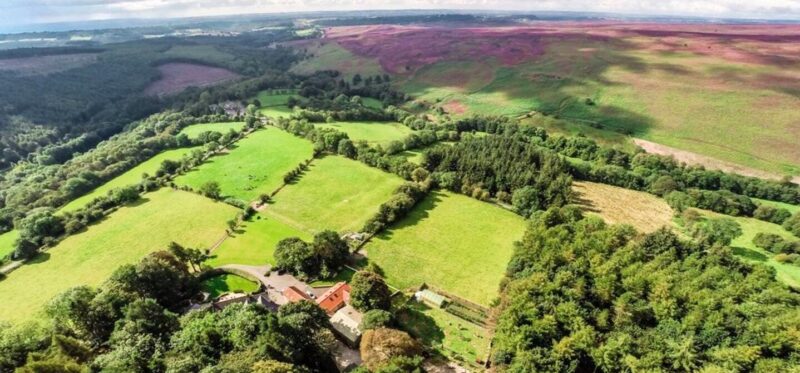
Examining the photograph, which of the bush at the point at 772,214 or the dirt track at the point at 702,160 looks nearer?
the bush at the point at 772,214

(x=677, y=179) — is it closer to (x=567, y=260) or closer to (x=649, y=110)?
(x=649, y=110)

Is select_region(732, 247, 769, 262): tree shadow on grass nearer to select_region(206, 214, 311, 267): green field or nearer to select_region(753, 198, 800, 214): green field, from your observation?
select_region(753, 198, 800, 214): green field

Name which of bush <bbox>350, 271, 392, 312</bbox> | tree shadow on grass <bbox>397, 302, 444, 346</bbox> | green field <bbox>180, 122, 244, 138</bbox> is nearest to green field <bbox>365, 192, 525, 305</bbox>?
tree shadow on grass <bbox>397, 302, 444, 346</bbox>

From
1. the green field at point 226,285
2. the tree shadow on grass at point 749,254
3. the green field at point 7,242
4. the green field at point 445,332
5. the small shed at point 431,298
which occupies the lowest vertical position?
the green field at point 445,332

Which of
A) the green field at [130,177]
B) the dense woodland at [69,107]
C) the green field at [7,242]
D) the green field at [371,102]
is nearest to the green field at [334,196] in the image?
the green field at [130,177]

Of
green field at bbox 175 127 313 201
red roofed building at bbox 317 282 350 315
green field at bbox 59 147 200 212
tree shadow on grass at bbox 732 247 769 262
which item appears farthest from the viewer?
green field at bbox 175 127 313 201

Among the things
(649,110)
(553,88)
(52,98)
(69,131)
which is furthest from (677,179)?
(52,98)

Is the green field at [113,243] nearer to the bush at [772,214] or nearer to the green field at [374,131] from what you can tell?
the green field at [374,131]
